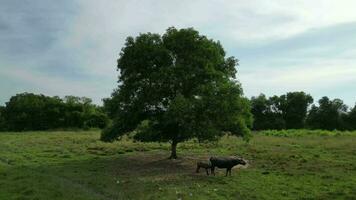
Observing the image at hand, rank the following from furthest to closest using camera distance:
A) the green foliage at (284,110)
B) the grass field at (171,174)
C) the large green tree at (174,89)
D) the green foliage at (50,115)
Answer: the green foliage at (284,110) → the green foliage at (50,115) → the large green tree at (174,89) → the grass field at (171,174)

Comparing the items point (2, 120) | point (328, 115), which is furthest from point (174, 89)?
point (2, 120)

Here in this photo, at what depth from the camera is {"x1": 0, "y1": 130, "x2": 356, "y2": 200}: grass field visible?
2456 cm

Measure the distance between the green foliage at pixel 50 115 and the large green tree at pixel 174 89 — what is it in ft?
240

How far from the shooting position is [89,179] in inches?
1161

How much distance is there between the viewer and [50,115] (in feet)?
379

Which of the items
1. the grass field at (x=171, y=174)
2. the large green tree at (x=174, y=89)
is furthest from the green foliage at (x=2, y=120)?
the large green tree at (x=174, y=89)

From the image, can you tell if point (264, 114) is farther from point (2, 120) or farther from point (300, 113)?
point (2, 120)

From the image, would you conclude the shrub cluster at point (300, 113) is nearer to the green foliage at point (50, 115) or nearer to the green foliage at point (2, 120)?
the green foliage at point (50, 115)

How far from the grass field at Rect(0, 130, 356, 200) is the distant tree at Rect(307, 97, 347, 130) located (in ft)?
231

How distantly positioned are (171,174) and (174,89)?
27.2 ft

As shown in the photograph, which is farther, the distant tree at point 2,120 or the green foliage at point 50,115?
the distant tree at point 2,120

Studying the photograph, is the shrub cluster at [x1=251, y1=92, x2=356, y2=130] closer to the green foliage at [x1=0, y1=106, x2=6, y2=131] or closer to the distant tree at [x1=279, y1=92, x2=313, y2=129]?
the distant tree at [x1=279, y1=92, x2=313, y2=129]

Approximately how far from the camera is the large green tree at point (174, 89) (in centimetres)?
3531

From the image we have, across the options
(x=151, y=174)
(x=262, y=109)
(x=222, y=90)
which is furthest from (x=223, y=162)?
(x=262, y=109)
